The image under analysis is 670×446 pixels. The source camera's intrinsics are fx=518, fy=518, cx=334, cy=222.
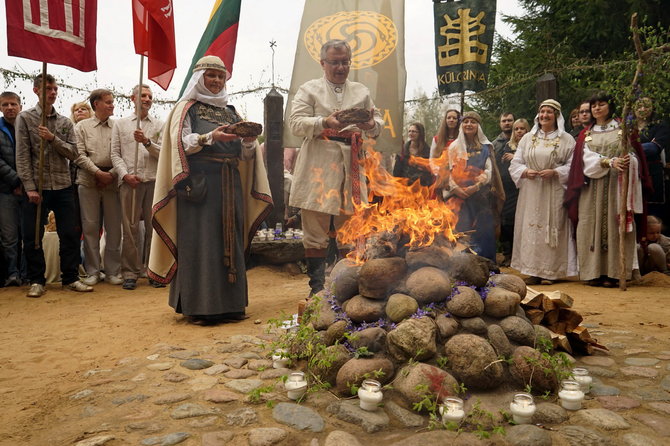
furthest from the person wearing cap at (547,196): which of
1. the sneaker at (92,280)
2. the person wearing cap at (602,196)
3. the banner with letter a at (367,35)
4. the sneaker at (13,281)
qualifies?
the sneaker at (13,281)

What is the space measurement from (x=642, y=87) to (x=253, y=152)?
187 inches

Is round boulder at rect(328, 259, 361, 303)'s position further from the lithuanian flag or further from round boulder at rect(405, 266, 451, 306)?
the lithuanian flag

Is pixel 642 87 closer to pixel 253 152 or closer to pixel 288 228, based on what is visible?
pixel 253 152

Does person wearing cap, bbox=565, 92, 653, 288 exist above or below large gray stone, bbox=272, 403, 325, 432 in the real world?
above

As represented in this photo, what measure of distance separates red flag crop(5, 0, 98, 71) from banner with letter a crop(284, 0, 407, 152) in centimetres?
263

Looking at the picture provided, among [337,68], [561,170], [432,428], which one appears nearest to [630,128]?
[561,170]

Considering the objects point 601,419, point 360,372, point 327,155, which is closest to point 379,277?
point 360,372

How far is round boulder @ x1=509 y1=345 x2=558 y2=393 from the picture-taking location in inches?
123

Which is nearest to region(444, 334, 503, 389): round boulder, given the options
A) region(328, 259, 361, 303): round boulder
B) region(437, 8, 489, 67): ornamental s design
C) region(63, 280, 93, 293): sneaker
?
region(328, 259, 361, 303): round boulder

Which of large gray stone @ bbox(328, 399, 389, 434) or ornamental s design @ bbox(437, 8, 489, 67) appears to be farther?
ornamental s design @ bbox(437, 8, 489, 67)

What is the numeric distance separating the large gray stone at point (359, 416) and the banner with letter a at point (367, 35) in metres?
5.11

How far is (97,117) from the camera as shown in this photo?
23.7 feet

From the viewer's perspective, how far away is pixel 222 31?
25.3 ft

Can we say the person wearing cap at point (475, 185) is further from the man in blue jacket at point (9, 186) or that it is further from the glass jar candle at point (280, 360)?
the man in blue jacket at point (9, 186)
